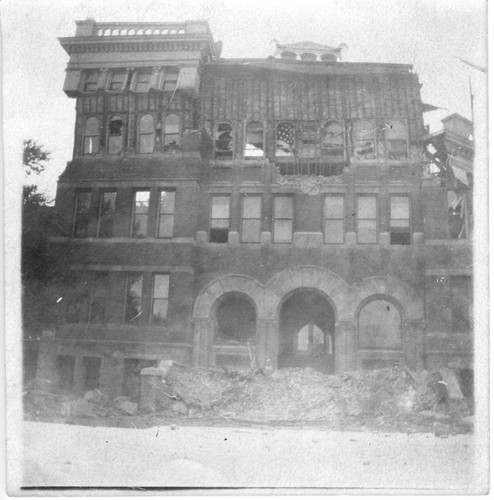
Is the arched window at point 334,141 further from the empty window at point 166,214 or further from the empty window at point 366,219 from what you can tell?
the empty window at point 166,214

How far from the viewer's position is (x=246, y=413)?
326 inches

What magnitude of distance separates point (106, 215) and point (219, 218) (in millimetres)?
1783

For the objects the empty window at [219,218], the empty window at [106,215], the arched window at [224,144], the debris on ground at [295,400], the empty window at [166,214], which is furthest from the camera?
the arched window at [224,144]

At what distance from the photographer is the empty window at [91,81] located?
30.5ft

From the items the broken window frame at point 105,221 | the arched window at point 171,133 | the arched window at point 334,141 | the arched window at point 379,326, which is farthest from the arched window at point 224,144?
the arched window at point 379,326

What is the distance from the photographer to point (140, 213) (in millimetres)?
9469

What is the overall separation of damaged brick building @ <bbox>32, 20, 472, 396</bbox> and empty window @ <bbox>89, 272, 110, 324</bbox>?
0.8 inches

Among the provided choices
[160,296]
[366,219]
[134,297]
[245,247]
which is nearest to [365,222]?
[366,219]

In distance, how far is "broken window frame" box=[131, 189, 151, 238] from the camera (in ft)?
30.5

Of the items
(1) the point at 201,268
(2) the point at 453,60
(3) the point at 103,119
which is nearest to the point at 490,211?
(2) the point at 453,60

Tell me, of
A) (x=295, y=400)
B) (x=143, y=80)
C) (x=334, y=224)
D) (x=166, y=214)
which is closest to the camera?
(x=295, y=400)

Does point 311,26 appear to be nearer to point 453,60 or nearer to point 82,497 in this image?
point 453,60

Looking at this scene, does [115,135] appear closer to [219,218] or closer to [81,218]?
[81,218]

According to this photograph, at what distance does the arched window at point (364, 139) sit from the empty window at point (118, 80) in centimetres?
384
